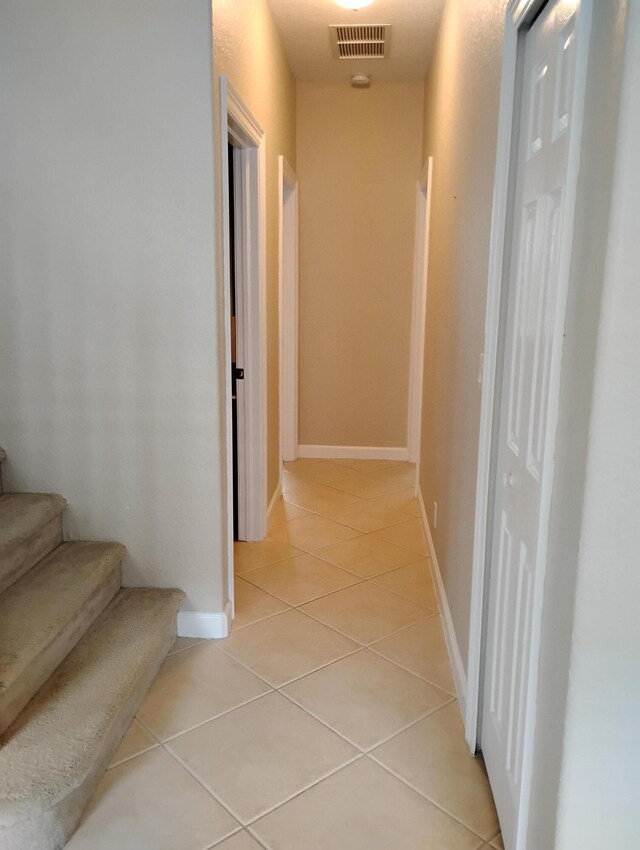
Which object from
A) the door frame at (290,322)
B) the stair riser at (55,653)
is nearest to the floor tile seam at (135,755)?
the stair riser at (55,653)

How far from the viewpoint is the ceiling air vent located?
154 inches

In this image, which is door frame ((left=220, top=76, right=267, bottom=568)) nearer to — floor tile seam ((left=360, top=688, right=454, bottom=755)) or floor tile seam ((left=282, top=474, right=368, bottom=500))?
floor tile seam ((left=282, top=474, right=368, bottom=500))

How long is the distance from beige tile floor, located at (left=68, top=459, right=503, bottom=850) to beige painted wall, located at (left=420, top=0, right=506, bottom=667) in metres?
0.30

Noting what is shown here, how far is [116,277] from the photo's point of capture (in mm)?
2559

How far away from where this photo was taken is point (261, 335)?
11.7 feet

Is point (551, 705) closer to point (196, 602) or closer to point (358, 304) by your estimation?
point (196, 602)

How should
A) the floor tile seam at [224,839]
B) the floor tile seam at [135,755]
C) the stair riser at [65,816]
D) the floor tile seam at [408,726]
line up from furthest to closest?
the floor tile seam at [408,726], the floor tile seam at [135,755], the floor tile seam at [224,839], the stair riser at [65,816]

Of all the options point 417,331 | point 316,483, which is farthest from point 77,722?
point 417,331

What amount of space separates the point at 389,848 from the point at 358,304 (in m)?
4.10

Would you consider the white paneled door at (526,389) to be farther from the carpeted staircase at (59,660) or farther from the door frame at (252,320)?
the door frame at (252,320)

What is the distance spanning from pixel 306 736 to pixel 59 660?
0.83 meters

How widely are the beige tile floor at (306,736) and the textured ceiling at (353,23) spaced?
2949 millimetres

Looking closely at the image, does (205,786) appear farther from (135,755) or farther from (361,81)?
(361,81)

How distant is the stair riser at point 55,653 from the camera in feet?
6.20
